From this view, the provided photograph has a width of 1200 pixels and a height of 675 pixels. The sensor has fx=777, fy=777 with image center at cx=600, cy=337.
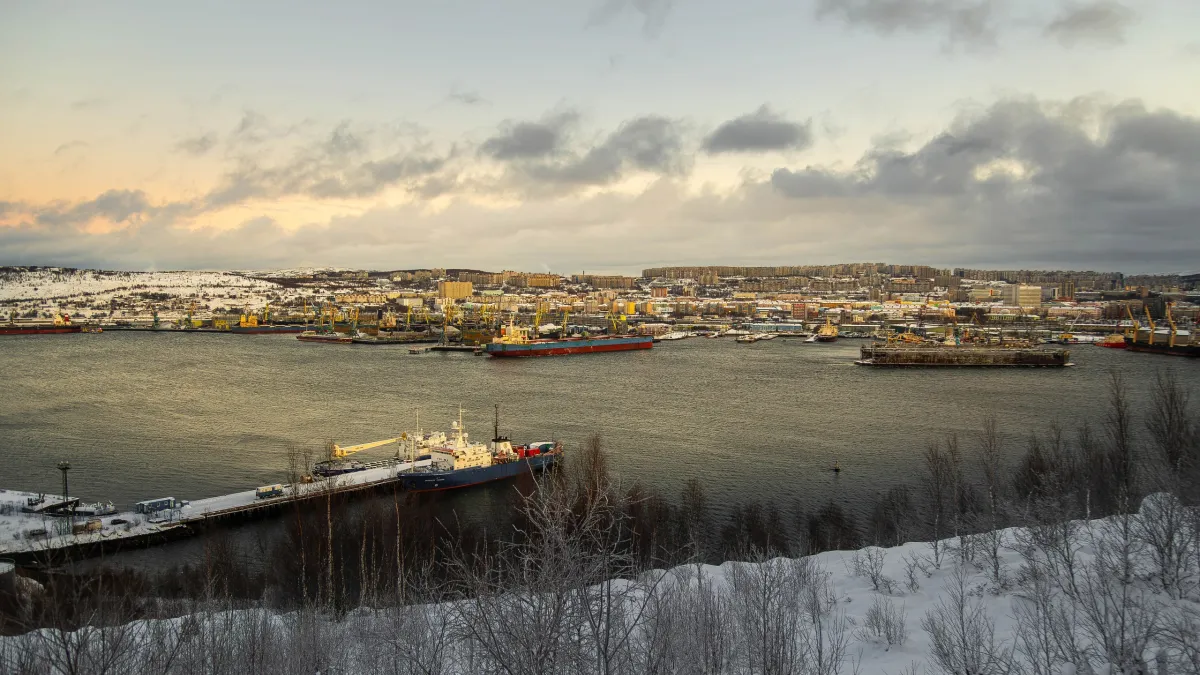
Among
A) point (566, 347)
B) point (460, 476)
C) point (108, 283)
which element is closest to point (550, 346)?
point (566, 347)

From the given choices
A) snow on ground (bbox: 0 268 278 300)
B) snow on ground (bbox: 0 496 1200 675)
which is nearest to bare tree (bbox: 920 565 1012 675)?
snow on ground (bbox: 0 496 1200 675)

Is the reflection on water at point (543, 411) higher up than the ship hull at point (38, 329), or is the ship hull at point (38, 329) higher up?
the ship hull at point (38, 329)

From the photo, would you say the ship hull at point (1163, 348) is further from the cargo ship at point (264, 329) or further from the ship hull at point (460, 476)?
the cargo ship at point (264, 329)

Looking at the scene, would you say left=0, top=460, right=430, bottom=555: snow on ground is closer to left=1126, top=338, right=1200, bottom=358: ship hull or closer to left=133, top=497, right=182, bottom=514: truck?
left=133, top=497, right=182, bottom=514: truck

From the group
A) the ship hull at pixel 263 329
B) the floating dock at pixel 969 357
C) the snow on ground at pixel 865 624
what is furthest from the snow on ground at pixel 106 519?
the ship hull at pixel 263 329

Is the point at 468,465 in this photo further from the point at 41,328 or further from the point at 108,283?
the point at 108,283

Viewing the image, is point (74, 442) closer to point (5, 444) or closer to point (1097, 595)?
point (5, 444)

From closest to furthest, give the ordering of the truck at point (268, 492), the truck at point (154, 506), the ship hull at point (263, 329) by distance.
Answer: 1. the truck at point (154, 506)
2. the truck at point (268, 492)
3. the ship hull at point (263, 329)
